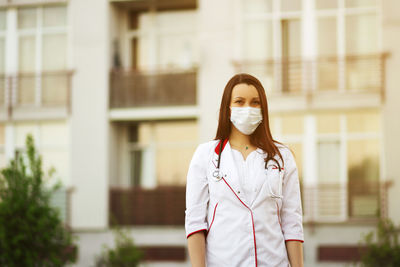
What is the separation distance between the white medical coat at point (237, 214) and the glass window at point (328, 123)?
1450 centimetres

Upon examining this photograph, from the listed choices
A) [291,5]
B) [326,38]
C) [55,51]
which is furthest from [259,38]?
[55,51]

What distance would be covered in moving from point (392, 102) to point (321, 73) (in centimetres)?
190

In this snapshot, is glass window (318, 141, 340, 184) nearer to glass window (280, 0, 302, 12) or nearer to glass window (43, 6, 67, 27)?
glass window (280, 0, 302, 12)

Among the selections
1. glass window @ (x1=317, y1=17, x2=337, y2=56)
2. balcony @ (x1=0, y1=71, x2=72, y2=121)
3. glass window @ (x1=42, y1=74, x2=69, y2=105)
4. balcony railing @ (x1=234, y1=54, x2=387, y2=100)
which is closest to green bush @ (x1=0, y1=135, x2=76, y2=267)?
balcony @ (x1=0, y1=71, x2=72, y2=121)

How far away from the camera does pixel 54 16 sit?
18938mm

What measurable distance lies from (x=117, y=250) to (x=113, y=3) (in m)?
7.40

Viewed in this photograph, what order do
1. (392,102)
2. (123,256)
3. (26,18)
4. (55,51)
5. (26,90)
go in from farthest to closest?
(26,18) < (26,90) < (55,51) < (392,102) < (123,256)

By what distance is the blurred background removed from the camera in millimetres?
17172

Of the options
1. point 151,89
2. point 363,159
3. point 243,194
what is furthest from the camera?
point 151,89

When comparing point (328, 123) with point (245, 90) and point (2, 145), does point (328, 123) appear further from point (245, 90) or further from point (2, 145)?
point (245, 90)

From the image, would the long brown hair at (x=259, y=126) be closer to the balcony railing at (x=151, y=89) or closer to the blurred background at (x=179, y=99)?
the blurred background at (x=179, y=99)

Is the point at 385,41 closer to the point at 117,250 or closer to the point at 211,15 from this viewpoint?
the point at 211,15

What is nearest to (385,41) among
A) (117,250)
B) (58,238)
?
(117,250)

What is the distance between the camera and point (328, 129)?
17.5 metres
